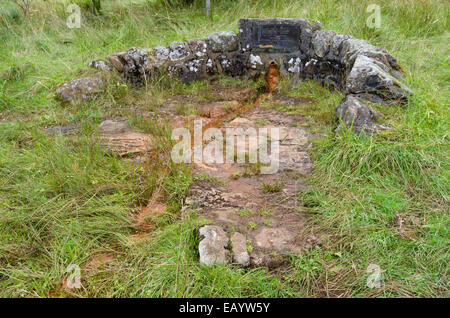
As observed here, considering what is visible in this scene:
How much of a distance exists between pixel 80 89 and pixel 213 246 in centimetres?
337

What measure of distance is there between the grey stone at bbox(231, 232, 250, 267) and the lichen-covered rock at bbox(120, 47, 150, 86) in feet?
11.1

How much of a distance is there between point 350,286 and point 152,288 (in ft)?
4.06

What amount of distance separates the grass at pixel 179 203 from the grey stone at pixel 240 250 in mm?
77

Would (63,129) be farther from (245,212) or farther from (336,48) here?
(336,48)

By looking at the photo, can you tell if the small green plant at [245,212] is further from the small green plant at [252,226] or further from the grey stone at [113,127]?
the grey stone at [113,127]

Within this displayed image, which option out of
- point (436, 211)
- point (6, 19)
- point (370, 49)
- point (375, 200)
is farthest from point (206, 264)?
point (6, 19)

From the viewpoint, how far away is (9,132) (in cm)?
390

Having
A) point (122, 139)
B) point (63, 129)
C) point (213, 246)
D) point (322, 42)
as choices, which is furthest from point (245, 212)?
point (322, 42)

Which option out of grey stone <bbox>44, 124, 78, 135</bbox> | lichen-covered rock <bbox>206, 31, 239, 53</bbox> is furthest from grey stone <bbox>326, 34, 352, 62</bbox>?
grey stone <bbox>44, 124, 78, 135</bbox>

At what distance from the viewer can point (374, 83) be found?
12.5ft

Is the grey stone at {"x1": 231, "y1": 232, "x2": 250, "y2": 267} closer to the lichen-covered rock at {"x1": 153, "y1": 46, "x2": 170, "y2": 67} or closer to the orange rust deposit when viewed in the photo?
the orange rust deposit

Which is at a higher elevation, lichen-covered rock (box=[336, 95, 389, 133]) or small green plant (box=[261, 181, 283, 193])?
lichen-covered rock (box=[336, 95, 389, 133])

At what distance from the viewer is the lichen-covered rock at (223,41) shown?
213 inches

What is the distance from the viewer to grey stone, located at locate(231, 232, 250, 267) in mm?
2316
